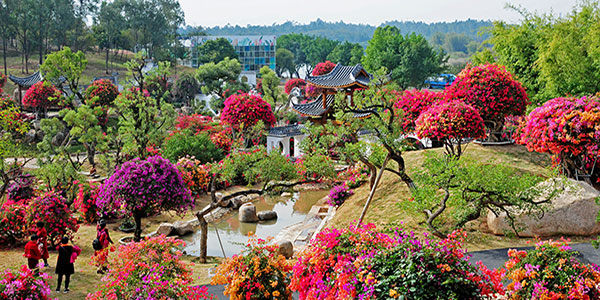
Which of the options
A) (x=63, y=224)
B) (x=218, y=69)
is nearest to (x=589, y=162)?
(x=63, y=224)

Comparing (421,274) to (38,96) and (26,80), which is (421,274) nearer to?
(38,96)

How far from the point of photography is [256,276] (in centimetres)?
872

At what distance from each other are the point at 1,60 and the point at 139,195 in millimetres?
55637

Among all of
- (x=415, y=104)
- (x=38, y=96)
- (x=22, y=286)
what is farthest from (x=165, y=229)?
(x=38, y=96)

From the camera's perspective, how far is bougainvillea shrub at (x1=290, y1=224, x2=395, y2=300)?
733 centimetres

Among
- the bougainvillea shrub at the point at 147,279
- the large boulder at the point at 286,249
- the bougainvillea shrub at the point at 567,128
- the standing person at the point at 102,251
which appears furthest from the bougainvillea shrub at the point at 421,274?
the bougainvillea shrub at the point at 567,128

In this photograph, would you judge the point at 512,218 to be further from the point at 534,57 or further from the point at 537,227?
the point at 534,57

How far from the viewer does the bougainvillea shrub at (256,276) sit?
8695 millimetres

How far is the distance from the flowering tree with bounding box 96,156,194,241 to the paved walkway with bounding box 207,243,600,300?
4462 mm

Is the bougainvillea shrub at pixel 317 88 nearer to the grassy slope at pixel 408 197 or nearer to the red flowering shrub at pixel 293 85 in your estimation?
the red flowering shrub at pixel 293 85

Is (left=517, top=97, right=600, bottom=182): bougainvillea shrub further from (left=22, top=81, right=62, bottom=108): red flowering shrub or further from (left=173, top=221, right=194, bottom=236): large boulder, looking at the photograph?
(left=22, top=81, right=62, bottom=108): red flowering shrub

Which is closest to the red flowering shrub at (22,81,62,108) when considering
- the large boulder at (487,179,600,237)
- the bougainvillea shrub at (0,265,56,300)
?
the bougainvillea shrub at (0,265,56,300)

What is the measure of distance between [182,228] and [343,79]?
18.4 metres

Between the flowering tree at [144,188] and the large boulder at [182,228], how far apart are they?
2.51m
